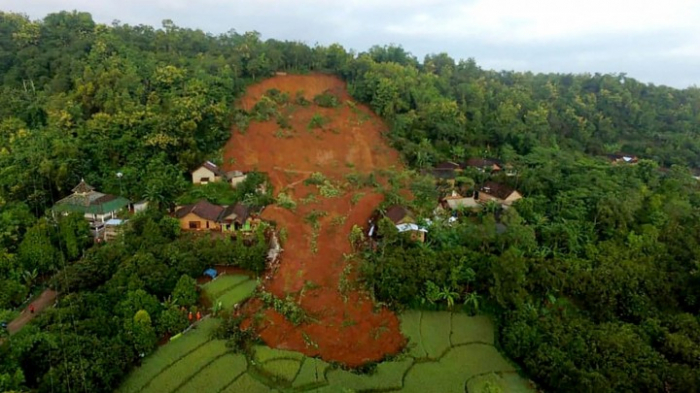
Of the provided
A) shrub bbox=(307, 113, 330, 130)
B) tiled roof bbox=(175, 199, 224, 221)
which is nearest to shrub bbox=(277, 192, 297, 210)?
tiled roof bbox=(175, 199, 224, 221)

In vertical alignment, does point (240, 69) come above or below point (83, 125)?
above

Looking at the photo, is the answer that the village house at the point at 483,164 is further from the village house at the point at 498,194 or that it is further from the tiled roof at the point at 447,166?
the village house at the point at 498,194

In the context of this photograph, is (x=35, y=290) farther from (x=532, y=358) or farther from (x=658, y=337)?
(x=658, y=337)

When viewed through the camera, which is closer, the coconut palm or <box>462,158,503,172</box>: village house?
the coconut palm

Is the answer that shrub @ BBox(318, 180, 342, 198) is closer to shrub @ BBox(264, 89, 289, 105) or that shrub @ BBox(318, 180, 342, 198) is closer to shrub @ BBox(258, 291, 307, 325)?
shrub @ BBox(258, 291, 307, 325)

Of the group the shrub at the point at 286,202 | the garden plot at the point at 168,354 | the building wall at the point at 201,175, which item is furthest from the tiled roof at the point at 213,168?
the garden plot at the point at 168,354

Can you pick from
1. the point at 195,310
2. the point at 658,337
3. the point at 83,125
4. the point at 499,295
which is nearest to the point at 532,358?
the point at 499,295
